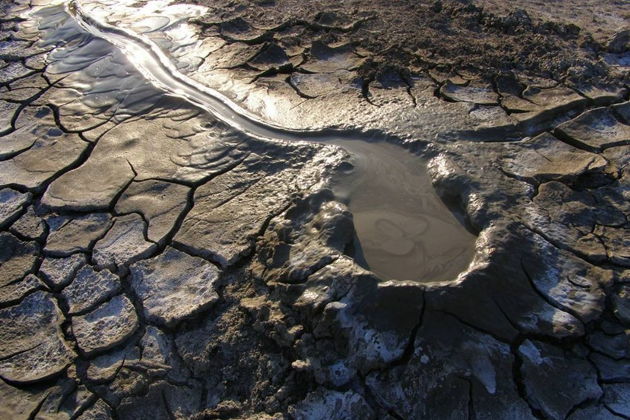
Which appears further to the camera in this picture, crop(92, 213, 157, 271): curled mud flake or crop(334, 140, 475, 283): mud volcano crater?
crop(92, 213, 157, 271): curled mud flake

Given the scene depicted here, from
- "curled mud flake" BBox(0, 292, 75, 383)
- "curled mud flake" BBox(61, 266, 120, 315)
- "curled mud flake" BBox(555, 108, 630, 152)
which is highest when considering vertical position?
"curled mud flake" BBox(555, 108, 630, 152)

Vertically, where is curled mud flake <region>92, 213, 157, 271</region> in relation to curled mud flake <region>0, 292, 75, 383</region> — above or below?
above

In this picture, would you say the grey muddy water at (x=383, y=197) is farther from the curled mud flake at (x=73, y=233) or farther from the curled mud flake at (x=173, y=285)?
the curled mud flake at (x=73, y=233)

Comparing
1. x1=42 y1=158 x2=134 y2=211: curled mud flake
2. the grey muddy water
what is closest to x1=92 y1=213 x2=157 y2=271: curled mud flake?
x1=42 y1=158 x2=134 y2=211: curled mud flake

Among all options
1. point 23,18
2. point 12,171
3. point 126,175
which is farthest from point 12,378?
point 23,18

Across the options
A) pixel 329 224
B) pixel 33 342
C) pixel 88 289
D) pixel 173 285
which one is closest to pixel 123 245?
pixel 88 289

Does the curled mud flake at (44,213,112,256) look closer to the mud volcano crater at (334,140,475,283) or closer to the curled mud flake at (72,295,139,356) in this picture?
the curled mud flake at (72,295,139,356)

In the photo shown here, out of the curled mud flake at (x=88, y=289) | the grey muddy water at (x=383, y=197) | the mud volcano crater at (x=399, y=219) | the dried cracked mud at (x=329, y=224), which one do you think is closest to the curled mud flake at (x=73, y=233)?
the dried cracked mud at (x=329, y=224)

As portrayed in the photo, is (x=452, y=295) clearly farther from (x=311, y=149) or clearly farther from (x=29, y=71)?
(x=29, y=71)
